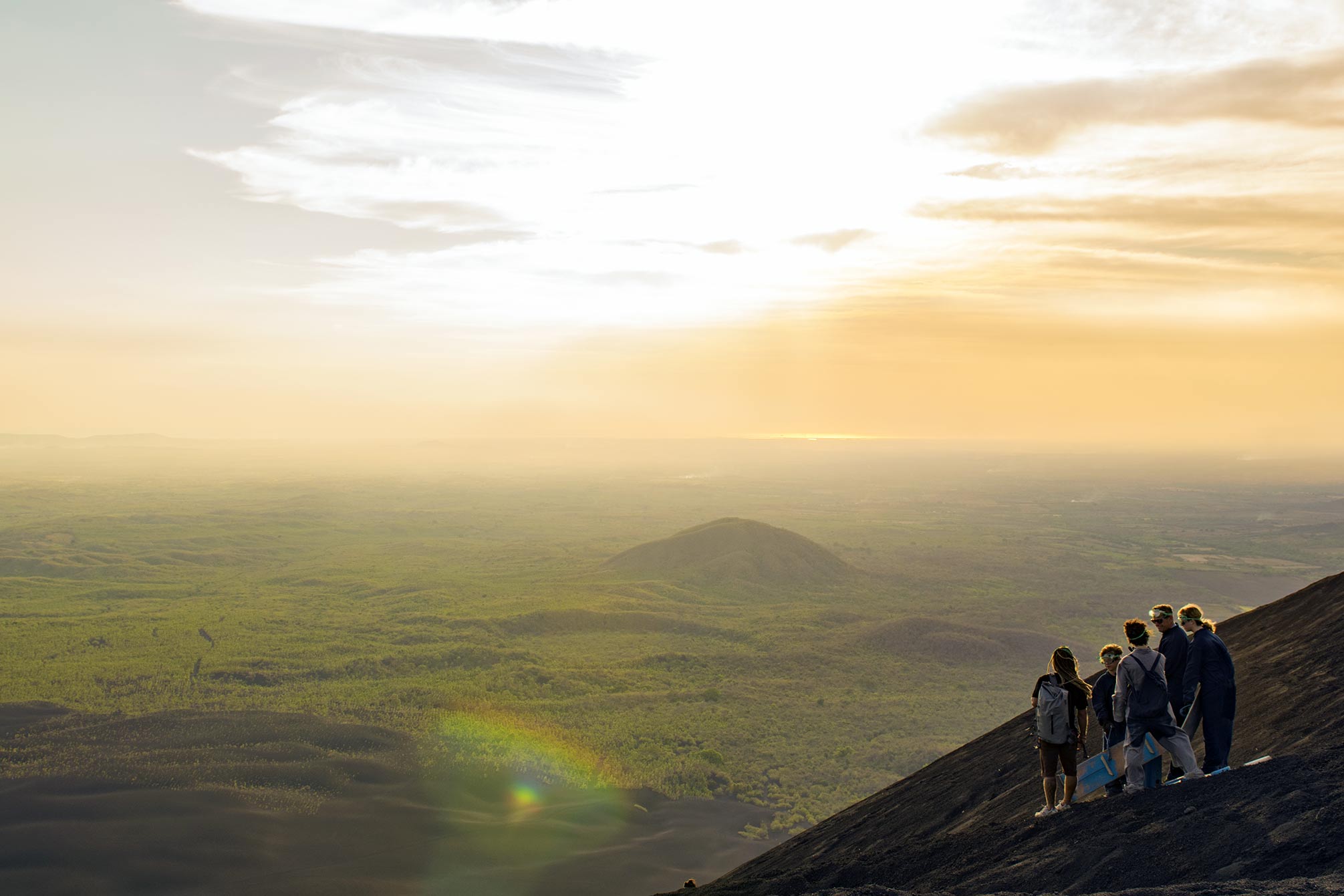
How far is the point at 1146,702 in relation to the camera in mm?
9312

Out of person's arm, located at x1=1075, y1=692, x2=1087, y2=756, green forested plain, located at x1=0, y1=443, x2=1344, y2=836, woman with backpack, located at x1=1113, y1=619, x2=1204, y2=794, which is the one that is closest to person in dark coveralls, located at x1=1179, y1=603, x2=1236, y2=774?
woman with backpack, located at x1=1113, y1=619, x2=1204, y2=794

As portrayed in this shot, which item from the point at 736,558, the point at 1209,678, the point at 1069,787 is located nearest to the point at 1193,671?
the point at 1209,678

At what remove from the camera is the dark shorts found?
10000mm

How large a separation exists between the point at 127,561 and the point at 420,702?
68878 millimetres

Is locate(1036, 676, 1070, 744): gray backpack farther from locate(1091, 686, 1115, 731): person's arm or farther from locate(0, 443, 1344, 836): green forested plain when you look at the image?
locate(0, 443, 1344, 836): green forested plain

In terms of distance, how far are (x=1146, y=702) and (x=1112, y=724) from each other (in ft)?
3.06

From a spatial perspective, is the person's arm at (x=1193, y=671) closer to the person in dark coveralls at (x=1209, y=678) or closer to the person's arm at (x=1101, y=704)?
the person in dark coveralls at (x=1209, y=678)

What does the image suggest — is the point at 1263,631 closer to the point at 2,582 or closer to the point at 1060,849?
the point at 1060,849

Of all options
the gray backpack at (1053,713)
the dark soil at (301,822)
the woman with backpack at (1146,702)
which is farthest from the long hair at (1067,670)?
the dark soil at (301,822)

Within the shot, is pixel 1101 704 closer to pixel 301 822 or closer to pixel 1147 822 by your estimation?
pixel 1147 822

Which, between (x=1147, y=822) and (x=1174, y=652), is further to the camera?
(x=1174, y=652)

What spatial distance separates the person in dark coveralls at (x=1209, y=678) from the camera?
9.40 m

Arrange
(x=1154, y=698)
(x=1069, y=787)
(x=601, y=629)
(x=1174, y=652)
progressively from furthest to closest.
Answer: (x=601, y=629) → (x=1069, y=787) → (x=1174, y=652) → (x=1154, y=698)

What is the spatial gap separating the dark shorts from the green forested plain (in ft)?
68.7
